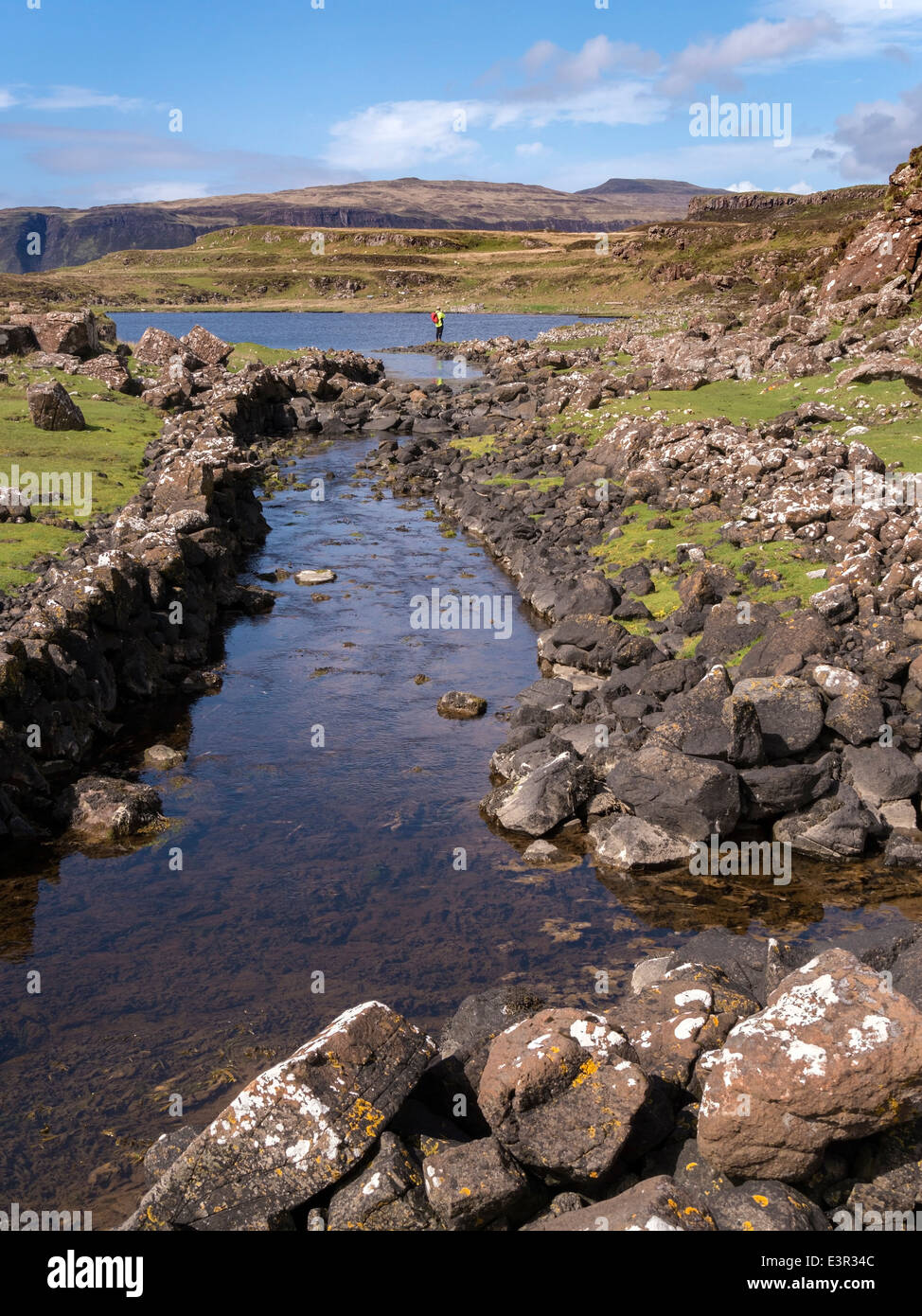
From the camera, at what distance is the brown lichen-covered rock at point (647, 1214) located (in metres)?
8.05

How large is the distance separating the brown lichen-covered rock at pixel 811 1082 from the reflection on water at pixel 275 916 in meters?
5.84

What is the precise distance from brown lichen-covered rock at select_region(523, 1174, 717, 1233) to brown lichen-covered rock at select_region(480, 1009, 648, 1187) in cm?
45

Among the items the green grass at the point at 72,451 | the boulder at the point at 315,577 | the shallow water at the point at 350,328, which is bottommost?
the boulder at the point at 315,577

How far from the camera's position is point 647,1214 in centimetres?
809

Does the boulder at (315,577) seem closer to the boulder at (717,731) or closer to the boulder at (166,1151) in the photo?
the boulder at (717,731)

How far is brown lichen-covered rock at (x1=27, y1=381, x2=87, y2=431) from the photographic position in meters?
43.2

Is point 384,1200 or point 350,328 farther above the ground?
point 350,328

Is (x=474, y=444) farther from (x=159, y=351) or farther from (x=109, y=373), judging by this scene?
(x=159, y=351)

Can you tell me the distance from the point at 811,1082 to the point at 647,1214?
1735mm

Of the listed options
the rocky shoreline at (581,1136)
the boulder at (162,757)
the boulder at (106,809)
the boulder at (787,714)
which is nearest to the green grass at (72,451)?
the boulder at (162,757)

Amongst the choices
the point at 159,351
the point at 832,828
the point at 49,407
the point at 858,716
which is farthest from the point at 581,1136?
the point at 159,351

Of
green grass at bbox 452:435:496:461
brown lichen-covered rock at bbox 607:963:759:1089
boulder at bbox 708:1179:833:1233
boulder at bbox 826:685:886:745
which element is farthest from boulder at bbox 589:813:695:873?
green grass at bbox 452:435:496:461

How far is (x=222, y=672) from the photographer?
27.2m
